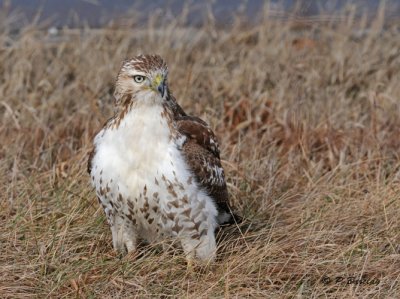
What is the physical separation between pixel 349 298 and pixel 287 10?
186 inches

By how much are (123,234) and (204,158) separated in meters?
0.56

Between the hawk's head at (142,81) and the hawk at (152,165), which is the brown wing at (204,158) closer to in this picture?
the hawk at (152,165)

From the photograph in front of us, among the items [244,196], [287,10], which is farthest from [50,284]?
[287,10]

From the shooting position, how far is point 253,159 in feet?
20.2

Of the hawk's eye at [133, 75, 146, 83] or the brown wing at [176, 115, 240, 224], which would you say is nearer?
the hawk's eye at [133, 75, 146, 83]

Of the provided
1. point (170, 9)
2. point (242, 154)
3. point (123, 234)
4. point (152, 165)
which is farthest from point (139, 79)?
point (170, 9)

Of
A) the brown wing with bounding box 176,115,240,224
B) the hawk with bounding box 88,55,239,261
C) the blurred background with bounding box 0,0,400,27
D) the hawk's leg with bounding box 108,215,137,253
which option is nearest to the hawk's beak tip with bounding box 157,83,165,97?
the hawk with bounding box 88,55,239,261

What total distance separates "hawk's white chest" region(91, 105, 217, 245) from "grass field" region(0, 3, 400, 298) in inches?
9.2

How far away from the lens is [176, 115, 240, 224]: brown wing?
4.96 metres

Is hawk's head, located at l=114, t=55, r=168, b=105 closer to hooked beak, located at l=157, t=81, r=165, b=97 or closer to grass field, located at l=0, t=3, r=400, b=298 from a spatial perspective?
hooked beak, located at l=157, t=81, r=165, b=97

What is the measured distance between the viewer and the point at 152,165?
4785 mm

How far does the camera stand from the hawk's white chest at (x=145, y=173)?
479 cm

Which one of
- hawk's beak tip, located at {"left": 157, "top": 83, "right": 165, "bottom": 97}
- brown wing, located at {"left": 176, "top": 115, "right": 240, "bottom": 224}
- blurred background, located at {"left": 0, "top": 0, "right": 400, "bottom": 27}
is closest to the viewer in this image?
hawk's beak tip, located at {"left": 157, "top": 83, "right": 165, "bottom": 97}

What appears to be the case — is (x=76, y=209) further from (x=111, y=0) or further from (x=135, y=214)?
(x=111, y=0)
